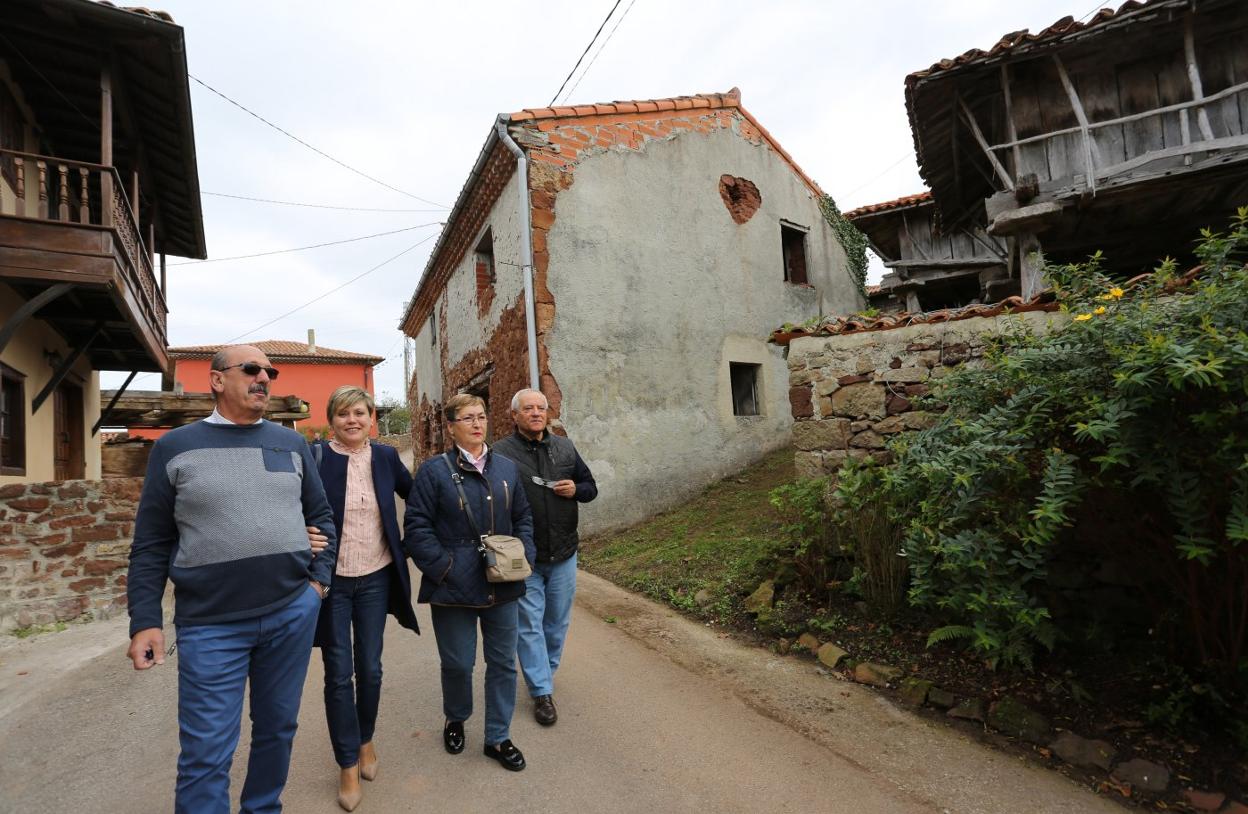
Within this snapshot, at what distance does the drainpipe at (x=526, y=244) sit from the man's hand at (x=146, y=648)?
6.03 meters

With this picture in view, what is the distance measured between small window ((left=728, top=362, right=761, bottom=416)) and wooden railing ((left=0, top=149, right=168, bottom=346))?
26.4 ft

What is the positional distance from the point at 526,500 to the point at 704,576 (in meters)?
3.02

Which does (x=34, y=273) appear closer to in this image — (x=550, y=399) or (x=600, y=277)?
(x=550, y=399)

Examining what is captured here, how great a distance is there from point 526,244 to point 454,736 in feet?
21.1

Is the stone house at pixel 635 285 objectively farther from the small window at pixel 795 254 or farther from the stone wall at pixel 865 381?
the stone wall at pixel 865 381

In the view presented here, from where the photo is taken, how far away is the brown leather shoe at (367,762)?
2.79 metres

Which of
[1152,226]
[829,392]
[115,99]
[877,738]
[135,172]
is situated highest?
[115,99]

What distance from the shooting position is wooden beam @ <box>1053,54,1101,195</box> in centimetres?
755

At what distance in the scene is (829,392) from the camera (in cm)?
560

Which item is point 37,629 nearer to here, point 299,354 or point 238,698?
point 238,698

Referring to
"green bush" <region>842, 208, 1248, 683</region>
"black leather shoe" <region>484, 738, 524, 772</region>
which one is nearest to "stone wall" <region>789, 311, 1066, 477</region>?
"green bush" <region>842, 208, 1248, 683</region>

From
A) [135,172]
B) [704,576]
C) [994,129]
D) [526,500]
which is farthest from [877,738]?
[994,129]

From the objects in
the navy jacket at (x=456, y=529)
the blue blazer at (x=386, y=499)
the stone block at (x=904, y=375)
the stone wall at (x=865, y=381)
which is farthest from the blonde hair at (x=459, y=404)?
the stone block at (x=904, y=375)

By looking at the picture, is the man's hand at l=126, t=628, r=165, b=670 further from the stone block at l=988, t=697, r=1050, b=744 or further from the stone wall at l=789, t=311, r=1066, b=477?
the stone wall at l=789, t=311, r=1066, b=477
